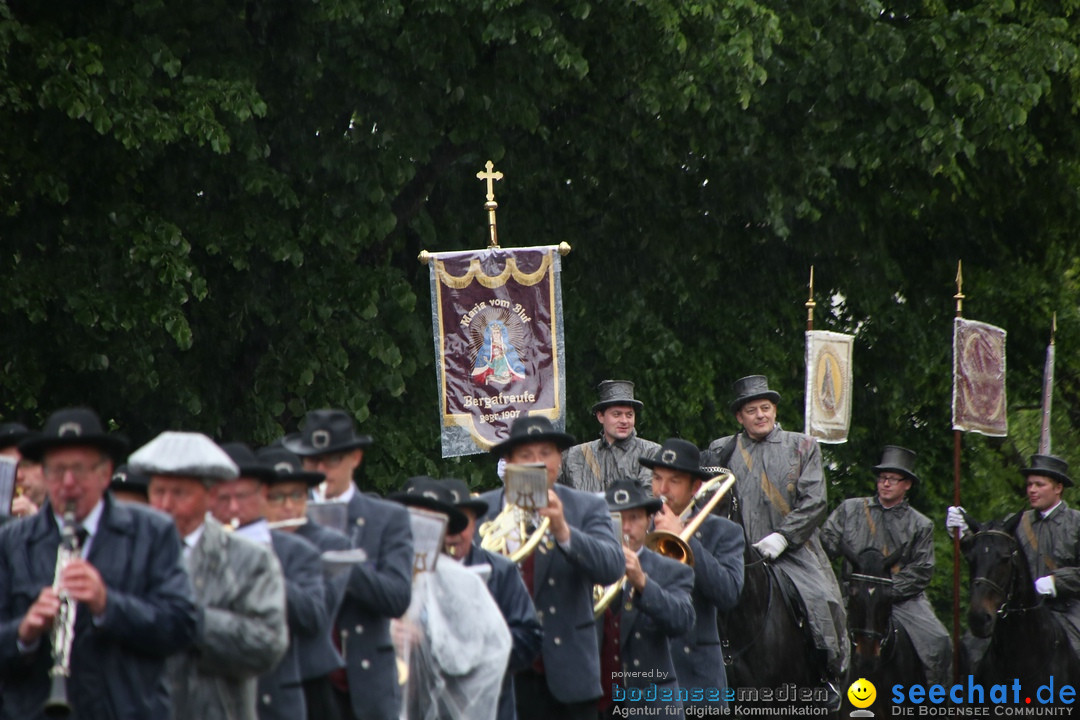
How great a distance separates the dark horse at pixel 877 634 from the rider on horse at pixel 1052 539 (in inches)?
42.1

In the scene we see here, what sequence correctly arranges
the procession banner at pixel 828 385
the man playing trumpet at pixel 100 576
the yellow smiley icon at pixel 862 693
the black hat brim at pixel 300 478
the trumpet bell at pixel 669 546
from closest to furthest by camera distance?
1. the man playing trumpet at pixel 100 576
2. the black hat brim at pixel 300 478
3. the trumpet bell at pixel 669 546
4. the yellow smiley icon at pixel 862 693
5. the procession banner at pixel 828 385

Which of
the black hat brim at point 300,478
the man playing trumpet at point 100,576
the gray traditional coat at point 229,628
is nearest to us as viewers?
the man playing trumpet at point 100,576

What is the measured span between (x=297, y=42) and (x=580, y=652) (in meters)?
9.31

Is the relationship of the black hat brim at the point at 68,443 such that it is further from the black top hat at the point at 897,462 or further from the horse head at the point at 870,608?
the black top hat at the point at 897,462

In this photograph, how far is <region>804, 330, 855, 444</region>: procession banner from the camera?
1759 cm

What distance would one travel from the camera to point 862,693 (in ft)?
49.3

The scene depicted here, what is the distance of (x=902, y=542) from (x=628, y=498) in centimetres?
632

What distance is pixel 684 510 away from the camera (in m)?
11.0

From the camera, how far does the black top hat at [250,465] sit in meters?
7.12

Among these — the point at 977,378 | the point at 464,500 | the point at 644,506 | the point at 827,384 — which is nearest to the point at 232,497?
the point at 464,500

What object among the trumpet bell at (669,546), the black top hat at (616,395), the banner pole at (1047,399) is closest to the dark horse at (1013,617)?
the black top hat at (616,395)

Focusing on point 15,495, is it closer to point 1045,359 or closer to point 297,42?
point 297,42

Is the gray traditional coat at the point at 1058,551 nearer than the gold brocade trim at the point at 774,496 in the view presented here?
No

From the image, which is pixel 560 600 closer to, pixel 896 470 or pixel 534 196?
pixel 896 470
